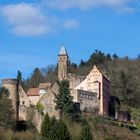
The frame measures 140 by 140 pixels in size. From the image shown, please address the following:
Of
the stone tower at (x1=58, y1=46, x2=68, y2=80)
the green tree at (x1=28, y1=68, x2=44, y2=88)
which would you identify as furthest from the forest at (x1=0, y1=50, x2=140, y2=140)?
the stone tower at (x1=58, y1=46, x2=68, y2=80)

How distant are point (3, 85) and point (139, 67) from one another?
3359 centimetres

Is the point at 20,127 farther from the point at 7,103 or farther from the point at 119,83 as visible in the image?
the point at 119,83

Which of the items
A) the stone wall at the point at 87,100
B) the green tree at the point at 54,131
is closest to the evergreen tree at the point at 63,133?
the green tree at the point at 54,131

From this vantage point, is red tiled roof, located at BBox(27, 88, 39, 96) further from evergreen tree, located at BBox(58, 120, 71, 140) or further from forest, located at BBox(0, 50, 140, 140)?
evergreen tree, located at BBox(58, 120, 71, 140)

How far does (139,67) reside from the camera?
101 meters

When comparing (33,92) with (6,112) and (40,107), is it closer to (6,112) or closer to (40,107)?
(40,107)

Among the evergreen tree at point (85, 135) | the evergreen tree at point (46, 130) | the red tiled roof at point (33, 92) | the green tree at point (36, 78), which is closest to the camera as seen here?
the evergreen tree at point (46, 130)

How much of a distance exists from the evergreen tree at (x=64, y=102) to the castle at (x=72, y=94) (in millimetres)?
760

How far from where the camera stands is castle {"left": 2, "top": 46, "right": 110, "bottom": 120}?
A: 7088 cm

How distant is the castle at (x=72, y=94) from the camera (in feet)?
233

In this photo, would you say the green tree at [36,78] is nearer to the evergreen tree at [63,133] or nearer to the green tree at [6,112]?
the green tree at [6,112]

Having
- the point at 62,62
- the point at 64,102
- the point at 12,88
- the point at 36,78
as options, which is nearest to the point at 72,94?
the point at 64,102

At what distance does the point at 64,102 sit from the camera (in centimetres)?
7138

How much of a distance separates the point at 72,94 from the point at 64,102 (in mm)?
6741
